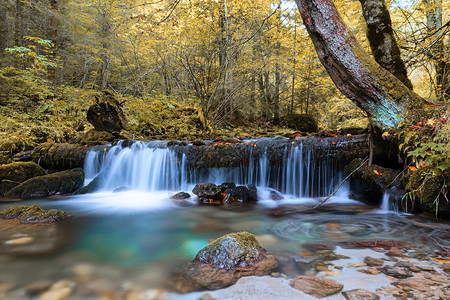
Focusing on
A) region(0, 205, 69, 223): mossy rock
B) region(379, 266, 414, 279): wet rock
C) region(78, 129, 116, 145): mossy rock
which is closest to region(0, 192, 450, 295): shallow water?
region(0, 205, 69, 223): mossy rock

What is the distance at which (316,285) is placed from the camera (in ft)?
6.40

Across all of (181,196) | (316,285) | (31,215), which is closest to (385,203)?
(316,285)

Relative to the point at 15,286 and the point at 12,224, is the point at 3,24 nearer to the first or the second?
the point at 12,224

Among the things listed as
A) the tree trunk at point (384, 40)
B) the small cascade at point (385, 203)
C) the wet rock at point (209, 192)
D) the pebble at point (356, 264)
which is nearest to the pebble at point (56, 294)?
the pebble at point (356, 264)

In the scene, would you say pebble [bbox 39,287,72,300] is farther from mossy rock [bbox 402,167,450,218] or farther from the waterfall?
the waterfall

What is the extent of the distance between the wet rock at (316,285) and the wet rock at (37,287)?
2.17 metres

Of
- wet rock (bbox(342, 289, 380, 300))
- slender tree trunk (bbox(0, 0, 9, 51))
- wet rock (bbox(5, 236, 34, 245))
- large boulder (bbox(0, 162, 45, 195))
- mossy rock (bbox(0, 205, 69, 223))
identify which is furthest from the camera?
slender tree trunk (bbox(0, 0, 9, 51))

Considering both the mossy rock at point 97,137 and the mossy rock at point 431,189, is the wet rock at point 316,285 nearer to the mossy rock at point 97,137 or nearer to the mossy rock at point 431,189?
the mossy rock at point 431,189

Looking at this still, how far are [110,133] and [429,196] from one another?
9502mm

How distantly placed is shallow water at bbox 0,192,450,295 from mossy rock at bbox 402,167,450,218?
270 mm

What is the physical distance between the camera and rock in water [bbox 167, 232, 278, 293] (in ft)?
6.79

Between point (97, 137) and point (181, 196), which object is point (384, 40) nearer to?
point (181, 196)

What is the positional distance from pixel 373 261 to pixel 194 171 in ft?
17.0

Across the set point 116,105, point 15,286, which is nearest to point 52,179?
point 116,105
